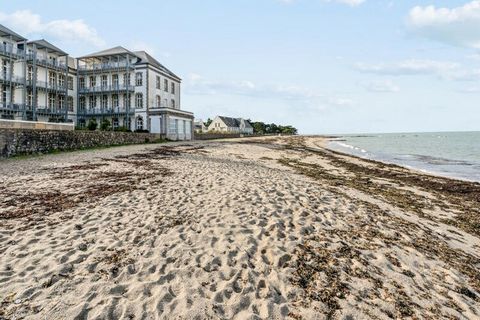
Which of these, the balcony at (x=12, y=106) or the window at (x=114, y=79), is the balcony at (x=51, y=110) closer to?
the balcony at (x=12, y=106)

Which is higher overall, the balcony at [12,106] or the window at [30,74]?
the window at [30,74]

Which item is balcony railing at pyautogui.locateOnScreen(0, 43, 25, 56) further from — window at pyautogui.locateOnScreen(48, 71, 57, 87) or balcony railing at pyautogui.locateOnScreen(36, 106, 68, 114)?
balcony railing at pyautogui.locateOnScreen(36, 106, 68, 114)

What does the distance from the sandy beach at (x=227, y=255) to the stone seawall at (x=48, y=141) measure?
40.3 feet

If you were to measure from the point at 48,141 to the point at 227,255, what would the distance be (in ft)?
75.7

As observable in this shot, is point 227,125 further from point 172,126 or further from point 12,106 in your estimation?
point 12,106

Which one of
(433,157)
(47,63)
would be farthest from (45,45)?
(433,157)

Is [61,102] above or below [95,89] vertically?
below

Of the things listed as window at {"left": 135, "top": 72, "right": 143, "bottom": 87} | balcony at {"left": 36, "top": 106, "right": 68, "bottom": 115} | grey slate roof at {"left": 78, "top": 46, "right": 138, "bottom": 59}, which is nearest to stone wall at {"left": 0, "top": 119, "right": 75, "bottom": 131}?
balcony at {"left": 36, "top": 106, "right": 68, "bottom": 115}

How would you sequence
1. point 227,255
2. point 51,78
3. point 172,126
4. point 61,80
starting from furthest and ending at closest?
point 61,80
point 172,126
point 51,78
point 227,255

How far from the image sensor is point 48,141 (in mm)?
23500

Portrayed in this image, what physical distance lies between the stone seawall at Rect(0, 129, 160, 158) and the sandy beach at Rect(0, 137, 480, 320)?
1228 cm

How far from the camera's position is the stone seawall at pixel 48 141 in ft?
67.3

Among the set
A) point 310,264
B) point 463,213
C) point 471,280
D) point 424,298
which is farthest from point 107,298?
point 463,213

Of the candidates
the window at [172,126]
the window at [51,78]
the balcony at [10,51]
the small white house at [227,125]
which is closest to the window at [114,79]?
the window at [51,78]
